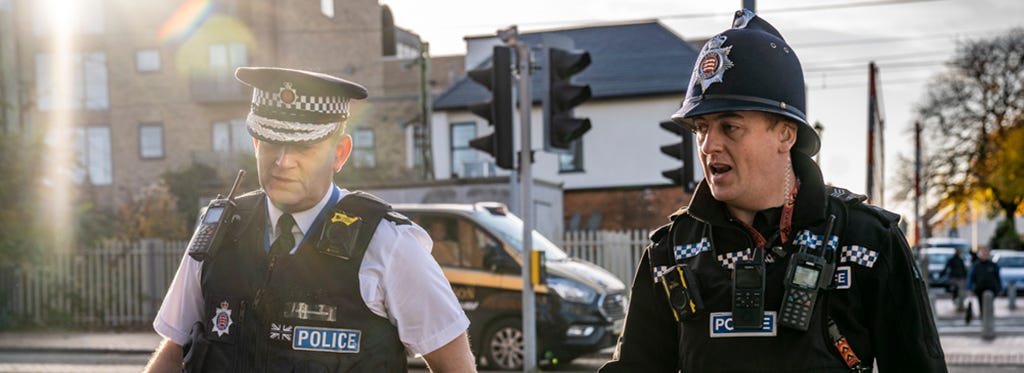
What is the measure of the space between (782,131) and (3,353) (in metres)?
16.5

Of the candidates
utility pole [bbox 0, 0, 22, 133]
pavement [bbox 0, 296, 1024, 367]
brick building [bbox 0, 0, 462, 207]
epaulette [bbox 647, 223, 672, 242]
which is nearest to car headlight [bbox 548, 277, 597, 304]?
pavement [bbox 0, 296, 1024, 367]

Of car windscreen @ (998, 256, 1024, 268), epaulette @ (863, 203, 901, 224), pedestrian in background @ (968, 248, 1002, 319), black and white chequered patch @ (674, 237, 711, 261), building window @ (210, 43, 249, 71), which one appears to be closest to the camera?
epaulette @ (863, 203, 901, 224)

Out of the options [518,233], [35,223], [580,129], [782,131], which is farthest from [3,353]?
[782,131]

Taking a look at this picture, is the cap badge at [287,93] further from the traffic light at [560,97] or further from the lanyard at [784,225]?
the traffic light at [560,97]

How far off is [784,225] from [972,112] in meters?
58.9

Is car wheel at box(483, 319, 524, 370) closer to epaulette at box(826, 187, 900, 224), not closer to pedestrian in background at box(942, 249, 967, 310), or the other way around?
epaulette at box(826, 187, 900, 224)

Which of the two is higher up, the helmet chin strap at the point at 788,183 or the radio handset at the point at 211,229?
the helmet chin strap at the point at 788,183

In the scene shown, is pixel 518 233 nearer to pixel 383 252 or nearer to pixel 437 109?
pixel 383 252

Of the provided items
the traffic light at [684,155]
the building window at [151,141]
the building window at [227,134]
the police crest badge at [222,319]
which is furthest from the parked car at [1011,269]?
the police crest badge at [222,319]

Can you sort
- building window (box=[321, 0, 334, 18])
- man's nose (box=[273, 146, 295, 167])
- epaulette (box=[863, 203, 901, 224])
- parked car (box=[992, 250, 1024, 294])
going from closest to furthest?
epaulette (box=[863, 203, 901, 224]), man's nose (box=[273, 146, 295, 167]), parked car (box=[992, 250, 1024, 294]), building window (box=[321, 0, 334, 18])

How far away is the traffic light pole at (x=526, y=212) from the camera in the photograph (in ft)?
39.0

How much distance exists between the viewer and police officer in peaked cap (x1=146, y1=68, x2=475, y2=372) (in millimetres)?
3592

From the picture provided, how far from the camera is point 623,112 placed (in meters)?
41.0

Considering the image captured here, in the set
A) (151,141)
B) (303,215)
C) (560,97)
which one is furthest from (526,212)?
(151,141)
